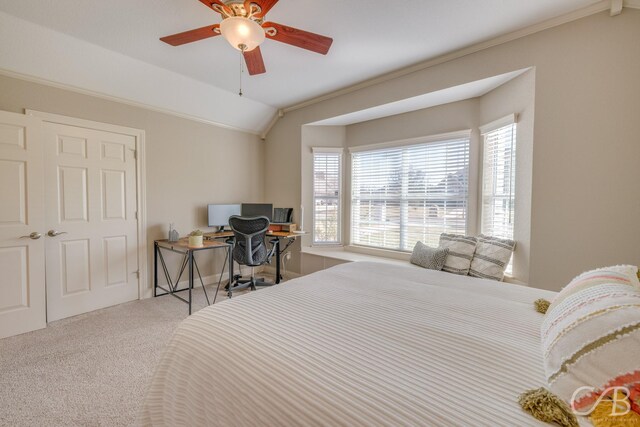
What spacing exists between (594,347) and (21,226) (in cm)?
394

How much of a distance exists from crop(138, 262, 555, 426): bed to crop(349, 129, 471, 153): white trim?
224 cm

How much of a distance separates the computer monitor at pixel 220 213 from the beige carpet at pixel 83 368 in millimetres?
1383

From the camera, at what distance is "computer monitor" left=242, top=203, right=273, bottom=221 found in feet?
13.6

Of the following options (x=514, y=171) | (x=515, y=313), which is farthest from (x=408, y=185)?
(x=515, y=313)

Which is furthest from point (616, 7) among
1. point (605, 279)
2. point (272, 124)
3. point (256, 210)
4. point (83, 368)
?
point (83, 368)

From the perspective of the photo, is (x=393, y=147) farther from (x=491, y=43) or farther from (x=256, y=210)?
(x=256, y=210)

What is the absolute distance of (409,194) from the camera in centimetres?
362

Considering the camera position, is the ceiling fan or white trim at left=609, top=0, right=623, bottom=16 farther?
white trim at left=609, top=0, right=623, bottom=16

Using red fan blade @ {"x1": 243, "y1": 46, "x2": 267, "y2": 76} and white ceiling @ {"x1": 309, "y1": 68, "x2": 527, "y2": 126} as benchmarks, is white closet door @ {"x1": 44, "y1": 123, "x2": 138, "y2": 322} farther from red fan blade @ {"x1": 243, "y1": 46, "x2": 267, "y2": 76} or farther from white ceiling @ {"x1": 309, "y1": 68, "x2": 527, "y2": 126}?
white ceiling @ {"x1": 309, "y1": 68, "x2": 527, "y2": 126}

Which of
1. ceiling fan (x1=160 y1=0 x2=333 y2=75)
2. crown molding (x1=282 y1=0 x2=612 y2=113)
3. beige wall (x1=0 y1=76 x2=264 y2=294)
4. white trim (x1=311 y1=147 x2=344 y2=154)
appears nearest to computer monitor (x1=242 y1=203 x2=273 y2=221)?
beige wall (x1=0 y1=76 x2=264 y2=294)

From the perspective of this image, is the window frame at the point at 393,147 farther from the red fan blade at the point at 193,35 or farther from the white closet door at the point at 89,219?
the white closet door at the point at 89,219

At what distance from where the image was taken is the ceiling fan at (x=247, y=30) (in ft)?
5.37

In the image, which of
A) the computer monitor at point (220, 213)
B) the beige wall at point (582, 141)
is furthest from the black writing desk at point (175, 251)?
the beige wall at point (582, 141)

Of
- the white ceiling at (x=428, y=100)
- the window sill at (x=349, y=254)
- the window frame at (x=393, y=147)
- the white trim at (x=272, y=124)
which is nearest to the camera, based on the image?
the white ceiling at (x=428, y=100)
